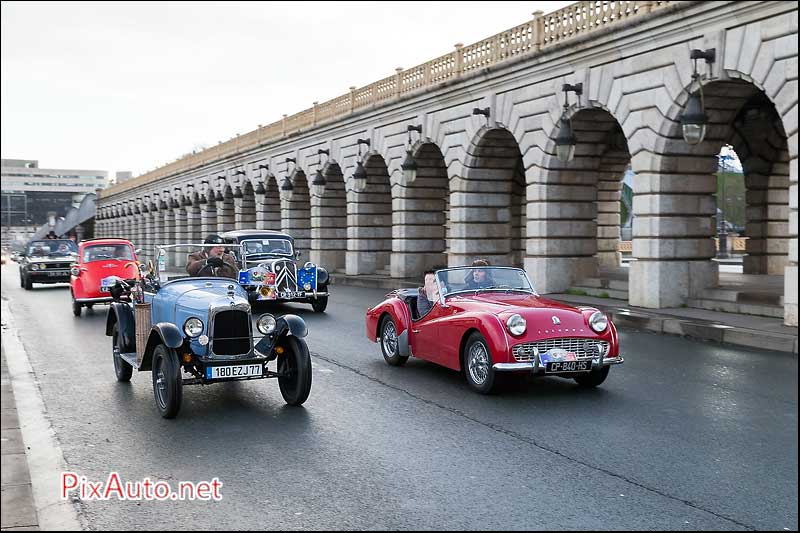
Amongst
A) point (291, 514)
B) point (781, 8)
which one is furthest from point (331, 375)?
point (781, 8)

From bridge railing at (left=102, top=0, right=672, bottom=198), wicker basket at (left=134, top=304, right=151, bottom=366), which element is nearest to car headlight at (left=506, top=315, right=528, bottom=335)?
wicker basket at (left=134, top=304, right=151, bottom=366)

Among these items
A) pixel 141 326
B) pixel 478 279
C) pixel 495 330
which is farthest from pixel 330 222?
pixel 495 330

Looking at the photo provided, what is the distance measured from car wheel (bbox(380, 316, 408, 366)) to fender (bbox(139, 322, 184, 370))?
342cm

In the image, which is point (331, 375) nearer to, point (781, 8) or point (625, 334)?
point (625, 334)

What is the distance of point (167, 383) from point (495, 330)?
334 cm

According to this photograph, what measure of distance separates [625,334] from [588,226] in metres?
8.89

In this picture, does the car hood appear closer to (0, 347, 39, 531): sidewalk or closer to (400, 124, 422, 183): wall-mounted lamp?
(0, 347, 39, 531): sidewalk

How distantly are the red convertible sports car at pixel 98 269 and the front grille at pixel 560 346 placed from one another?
12.3 m

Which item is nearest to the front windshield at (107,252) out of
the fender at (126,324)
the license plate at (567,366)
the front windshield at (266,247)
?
the front windshield at (266,247)

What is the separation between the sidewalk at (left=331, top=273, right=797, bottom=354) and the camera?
517 inches

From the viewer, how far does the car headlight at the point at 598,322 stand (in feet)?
30.1

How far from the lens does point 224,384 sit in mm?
9961

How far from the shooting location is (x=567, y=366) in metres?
8.94

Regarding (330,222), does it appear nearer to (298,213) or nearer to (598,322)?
(298,213)
